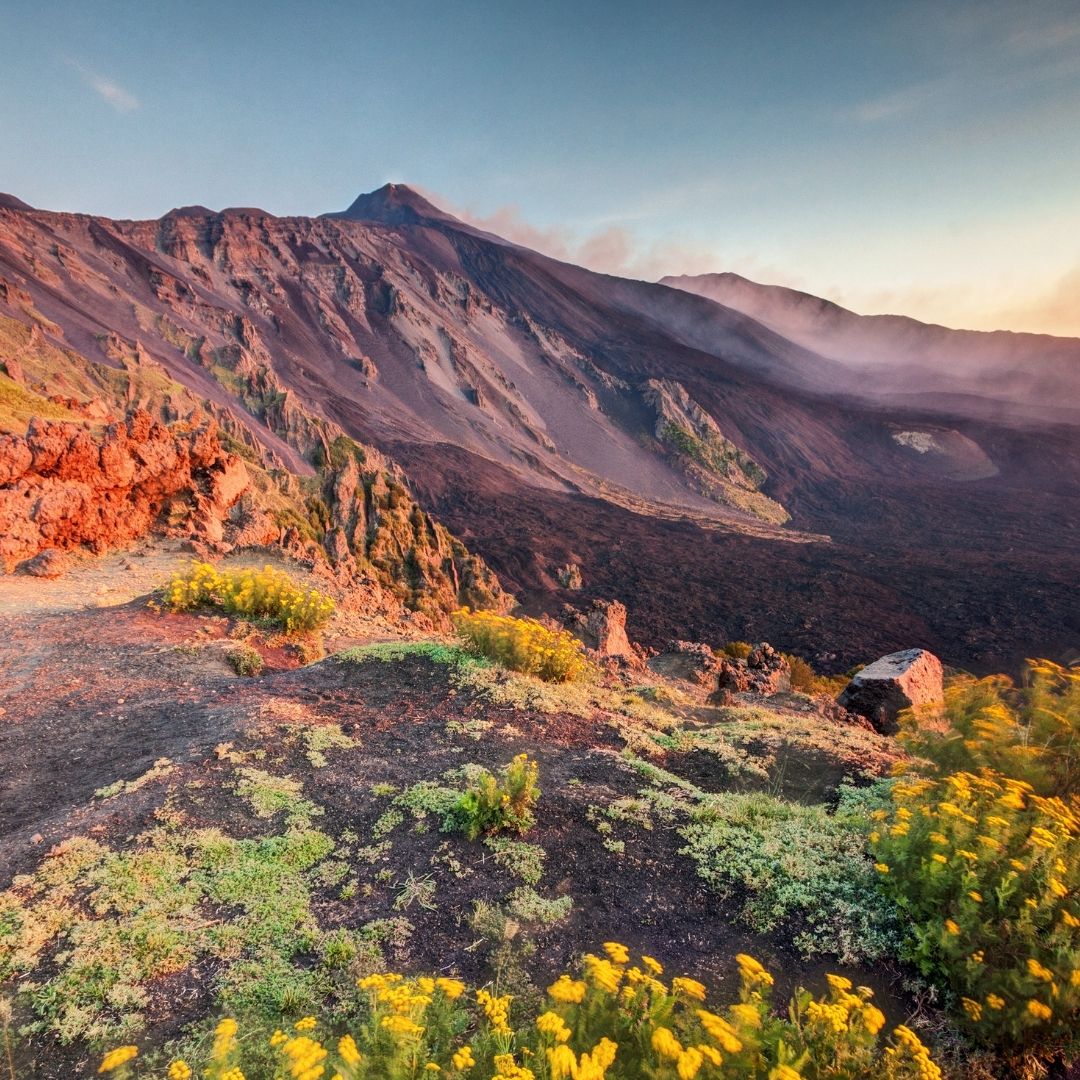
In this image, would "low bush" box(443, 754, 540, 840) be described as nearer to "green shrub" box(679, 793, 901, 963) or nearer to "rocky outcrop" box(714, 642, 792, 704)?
"green shrub" box(679, 793, 901, 963)

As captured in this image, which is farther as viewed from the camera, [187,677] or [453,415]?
[453,415]

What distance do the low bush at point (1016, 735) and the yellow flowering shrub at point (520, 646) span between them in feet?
12.8

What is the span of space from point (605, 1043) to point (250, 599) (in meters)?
8.89

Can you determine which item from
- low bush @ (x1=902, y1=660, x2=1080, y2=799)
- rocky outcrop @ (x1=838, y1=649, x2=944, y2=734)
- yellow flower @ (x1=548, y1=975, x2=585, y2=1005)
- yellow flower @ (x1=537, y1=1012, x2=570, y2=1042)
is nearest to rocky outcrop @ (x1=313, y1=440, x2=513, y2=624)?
rocky outcrop @ (x1=838, y1=649, x2=944, y2=734)

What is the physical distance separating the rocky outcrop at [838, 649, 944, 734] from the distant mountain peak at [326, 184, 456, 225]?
460ft

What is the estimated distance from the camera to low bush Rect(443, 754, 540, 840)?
4.37 m

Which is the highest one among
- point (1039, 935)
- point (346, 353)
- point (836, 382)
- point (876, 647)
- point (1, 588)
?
point (836, 382)

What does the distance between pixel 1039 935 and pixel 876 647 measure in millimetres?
33208

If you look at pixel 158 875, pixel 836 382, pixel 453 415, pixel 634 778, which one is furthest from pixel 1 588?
pixel 836 382

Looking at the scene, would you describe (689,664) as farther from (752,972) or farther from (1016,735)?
(752,972)

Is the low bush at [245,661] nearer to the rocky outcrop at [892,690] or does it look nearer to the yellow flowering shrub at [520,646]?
the yellow flowering shrub at [520,646]

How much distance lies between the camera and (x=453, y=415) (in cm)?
7500

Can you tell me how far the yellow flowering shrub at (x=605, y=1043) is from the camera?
201 cm

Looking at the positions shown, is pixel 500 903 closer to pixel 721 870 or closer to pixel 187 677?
pixel 721 870
